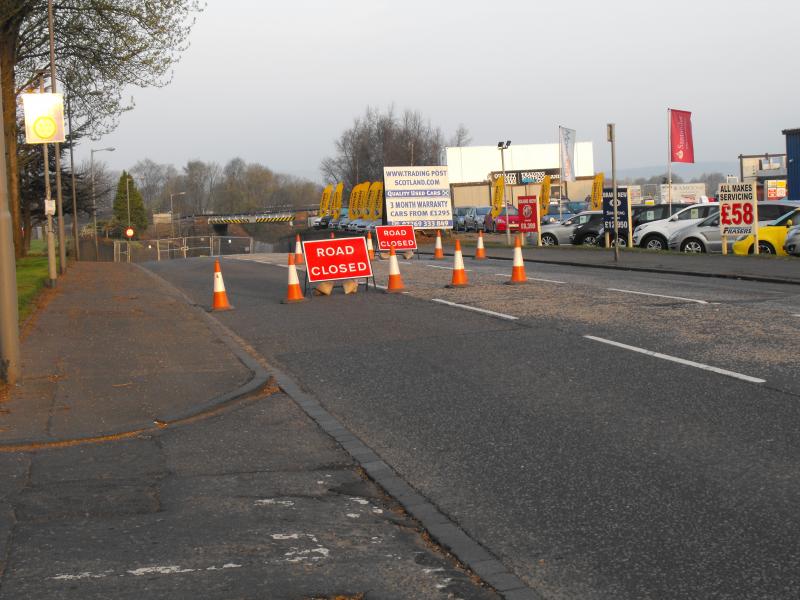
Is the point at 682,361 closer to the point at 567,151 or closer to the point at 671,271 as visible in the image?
the point at 671,271

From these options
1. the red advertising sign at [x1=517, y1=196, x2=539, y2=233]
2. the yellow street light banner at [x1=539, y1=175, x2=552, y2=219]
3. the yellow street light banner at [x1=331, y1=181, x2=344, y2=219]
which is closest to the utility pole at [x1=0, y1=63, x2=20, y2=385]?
the red advertising sign at [x1=517, y1=196, x2=539, y2=233]

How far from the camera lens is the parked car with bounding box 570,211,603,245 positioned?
37656 mm

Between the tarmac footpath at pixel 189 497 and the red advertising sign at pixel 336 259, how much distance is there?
23.0 ft

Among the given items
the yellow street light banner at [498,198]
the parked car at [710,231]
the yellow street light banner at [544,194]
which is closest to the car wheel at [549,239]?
the yellow street light banner at [544,194]

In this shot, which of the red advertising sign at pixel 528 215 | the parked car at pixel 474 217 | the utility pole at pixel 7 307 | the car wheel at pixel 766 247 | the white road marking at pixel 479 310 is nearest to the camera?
the utility pole at pixel 7 307

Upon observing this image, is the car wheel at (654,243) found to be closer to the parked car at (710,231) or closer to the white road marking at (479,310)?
the parked car at (710,231)

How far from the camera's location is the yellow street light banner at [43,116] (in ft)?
63.7

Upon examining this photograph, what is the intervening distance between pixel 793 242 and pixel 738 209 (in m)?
1.74

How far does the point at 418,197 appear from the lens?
3384cm

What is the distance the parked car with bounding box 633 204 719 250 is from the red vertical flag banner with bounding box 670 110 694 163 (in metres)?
Answer: 2.03

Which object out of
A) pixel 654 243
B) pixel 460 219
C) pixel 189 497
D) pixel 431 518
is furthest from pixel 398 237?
pixel 460 219

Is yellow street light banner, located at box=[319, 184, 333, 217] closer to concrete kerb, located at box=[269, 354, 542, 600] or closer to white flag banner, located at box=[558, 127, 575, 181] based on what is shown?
white flag banner, located at box=[558, 127, 575, 181]

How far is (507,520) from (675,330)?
23.7 ft

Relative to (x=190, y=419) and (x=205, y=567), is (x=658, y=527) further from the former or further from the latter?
(x=190, y=419)
